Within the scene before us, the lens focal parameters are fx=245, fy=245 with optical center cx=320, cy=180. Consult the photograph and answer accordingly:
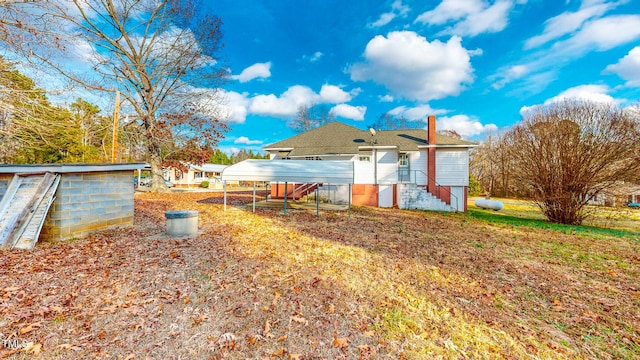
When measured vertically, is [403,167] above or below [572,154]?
below

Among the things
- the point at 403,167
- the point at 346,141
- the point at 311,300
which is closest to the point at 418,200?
the point at 403,167

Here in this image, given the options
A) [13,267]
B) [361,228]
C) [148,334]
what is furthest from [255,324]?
[361,228]

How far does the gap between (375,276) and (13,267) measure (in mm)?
7195

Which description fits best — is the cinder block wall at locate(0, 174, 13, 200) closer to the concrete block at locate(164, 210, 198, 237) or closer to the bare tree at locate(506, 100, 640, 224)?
the concrete block at locate(164, 210, 198, 237)

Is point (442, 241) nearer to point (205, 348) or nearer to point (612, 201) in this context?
point (205, 348)

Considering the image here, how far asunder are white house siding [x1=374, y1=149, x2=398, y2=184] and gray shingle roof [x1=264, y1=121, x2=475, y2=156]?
668mm

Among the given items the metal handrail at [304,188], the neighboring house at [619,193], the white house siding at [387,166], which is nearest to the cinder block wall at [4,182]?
the metal handrail at [304,188]

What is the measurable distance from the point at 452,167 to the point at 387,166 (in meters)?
4.74

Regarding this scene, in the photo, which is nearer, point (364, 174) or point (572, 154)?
point (572, 154)

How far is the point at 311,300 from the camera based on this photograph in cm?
422

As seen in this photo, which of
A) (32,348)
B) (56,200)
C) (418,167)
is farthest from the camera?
(418,167)

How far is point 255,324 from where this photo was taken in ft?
11.6

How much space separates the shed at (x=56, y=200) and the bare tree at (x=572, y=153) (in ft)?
62.7

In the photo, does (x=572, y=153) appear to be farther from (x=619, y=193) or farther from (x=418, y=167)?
(x=418, y=167)
